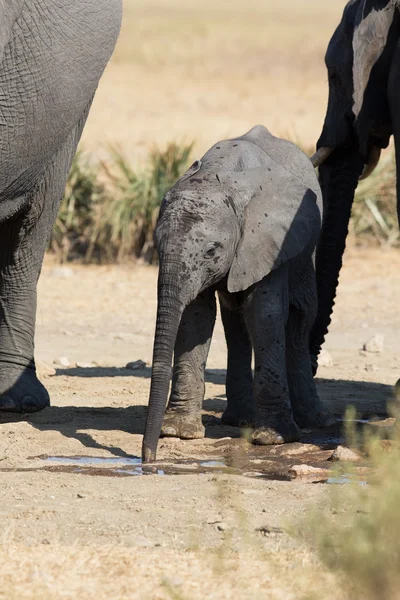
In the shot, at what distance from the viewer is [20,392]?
22.7 feet

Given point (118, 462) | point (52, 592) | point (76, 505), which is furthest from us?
point (118, 462)

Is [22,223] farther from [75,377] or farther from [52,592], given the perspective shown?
[52,592]

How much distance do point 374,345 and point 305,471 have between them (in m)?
4.09

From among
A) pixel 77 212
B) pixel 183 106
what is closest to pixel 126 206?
pixel 77 212

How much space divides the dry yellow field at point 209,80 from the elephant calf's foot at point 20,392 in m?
6.68

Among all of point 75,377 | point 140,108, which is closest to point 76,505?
point 75,377

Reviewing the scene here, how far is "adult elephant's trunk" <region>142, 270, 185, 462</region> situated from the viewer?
18.2 ft

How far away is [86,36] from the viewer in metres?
6.15

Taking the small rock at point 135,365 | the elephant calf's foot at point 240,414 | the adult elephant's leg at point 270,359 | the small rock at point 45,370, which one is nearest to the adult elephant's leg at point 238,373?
the elephant calf's foot at point 240,414

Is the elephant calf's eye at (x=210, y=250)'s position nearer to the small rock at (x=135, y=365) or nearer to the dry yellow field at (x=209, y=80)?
the small rock at (x=135, y=365)

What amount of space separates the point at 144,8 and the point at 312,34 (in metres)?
21.3

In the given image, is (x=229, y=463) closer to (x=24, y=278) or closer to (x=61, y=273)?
(x=24, y=278)

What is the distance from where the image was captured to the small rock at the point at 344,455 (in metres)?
5.67

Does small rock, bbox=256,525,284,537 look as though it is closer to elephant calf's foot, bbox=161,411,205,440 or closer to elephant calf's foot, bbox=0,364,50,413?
elephant calf's foot, bbox=161,411,205,440
